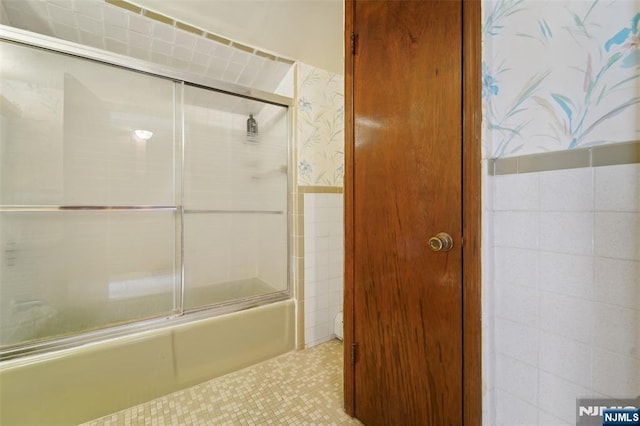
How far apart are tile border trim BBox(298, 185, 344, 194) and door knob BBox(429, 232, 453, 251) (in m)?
1.20

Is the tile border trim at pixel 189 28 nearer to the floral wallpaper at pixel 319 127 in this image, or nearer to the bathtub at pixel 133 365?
the floral wallpaper at pixel 319 127

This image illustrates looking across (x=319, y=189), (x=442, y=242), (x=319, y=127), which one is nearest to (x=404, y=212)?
(x=442, y=242)

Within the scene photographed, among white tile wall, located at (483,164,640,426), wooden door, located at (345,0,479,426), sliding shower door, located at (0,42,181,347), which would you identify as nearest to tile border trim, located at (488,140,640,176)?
white tile wall, located at (483,164,640,426)

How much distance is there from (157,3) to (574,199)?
2.01 meters

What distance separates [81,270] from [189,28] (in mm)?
1530

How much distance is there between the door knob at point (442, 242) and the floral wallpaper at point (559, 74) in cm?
31

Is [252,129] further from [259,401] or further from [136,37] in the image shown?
[259,401]

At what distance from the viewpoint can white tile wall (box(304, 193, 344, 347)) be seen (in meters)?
2.02

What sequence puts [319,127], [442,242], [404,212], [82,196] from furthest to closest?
1. [319,127]
2. [82,196]
3. [404,212]
4. [442,242]

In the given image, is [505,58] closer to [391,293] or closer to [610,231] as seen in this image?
[610,231]

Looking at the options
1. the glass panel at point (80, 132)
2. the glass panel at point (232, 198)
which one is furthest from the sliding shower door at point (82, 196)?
the glass panel at point (232, 198)

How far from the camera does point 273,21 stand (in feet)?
5.14

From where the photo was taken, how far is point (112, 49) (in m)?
1.70

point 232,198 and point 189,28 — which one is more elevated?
point 189,28
